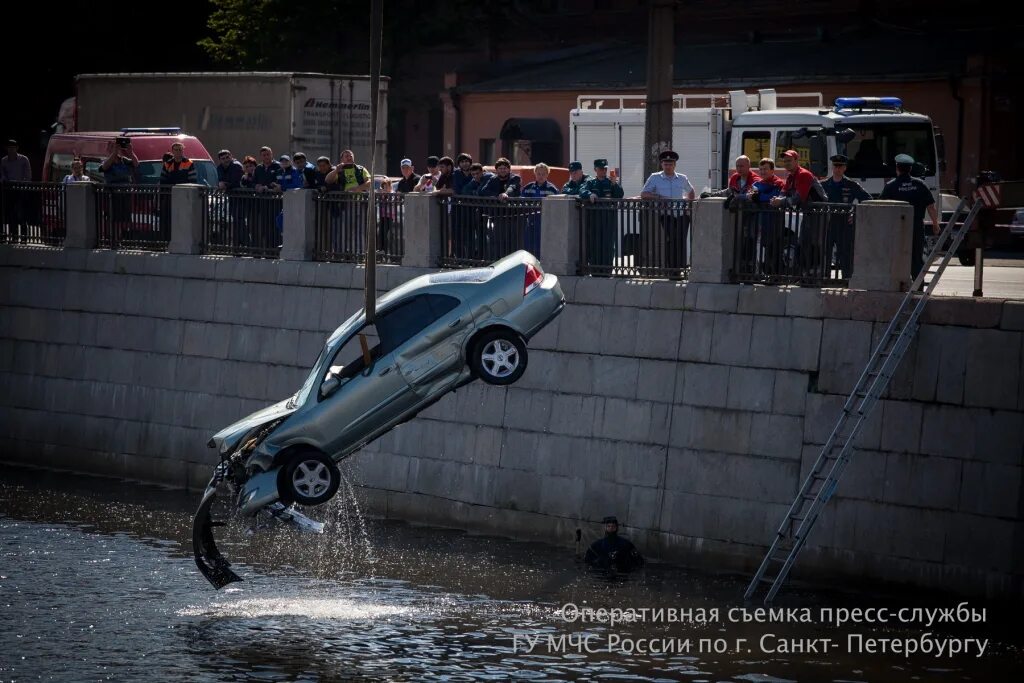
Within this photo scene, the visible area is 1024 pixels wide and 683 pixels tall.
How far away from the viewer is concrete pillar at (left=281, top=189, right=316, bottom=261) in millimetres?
24984

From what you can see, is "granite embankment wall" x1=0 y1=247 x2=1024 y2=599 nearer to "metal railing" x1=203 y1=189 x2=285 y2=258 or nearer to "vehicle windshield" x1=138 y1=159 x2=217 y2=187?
"metal railing" x1=203 y1=189 x2=285 y2=258

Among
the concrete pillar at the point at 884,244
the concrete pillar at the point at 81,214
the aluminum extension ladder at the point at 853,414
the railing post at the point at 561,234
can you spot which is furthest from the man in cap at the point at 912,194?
the concrete pillar at the point at 81,214

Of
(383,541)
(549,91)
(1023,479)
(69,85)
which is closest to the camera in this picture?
(1023,479)

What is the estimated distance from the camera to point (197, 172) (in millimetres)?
30031

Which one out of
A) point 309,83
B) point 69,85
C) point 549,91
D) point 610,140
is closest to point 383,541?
point 610,140

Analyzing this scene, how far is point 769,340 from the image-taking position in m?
20.0

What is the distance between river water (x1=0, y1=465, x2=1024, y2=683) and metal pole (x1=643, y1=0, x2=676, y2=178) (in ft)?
18.5

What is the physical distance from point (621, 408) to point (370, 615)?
3.97m

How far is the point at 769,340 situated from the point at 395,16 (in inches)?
1207

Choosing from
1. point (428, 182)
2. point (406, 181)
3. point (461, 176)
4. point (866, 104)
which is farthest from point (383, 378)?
point (866, 104)

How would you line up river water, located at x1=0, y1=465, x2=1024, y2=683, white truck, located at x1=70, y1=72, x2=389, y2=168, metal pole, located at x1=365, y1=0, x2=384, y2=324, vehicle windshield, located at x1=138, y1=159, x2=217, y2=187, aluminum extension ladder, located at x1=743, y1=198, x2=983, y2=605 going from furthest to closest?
white truck, located at x1=70, y1=72, x2=389, y2=168 → vehicle windshield, located at x1=138, y1=159, x2=217, y2=187 → aluminum extension ladder, located at x1=743, y1=198, x2=983, y2=605 → metal pole, located at x1=365, y1=0, x2=384, y2=324 → river water, located at x1=0, y1=465, x2=1024, y2=683

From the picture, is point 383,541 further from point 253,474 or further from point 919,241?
point 919,241

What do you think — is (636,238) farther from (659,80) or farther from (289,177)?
(289,177)

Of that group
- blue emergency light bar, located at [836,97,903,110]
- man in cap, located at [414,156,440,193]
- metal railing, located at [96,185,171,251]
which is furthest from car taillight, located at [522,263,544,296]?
blue emergency light bar, located at [836,97,903,110]
